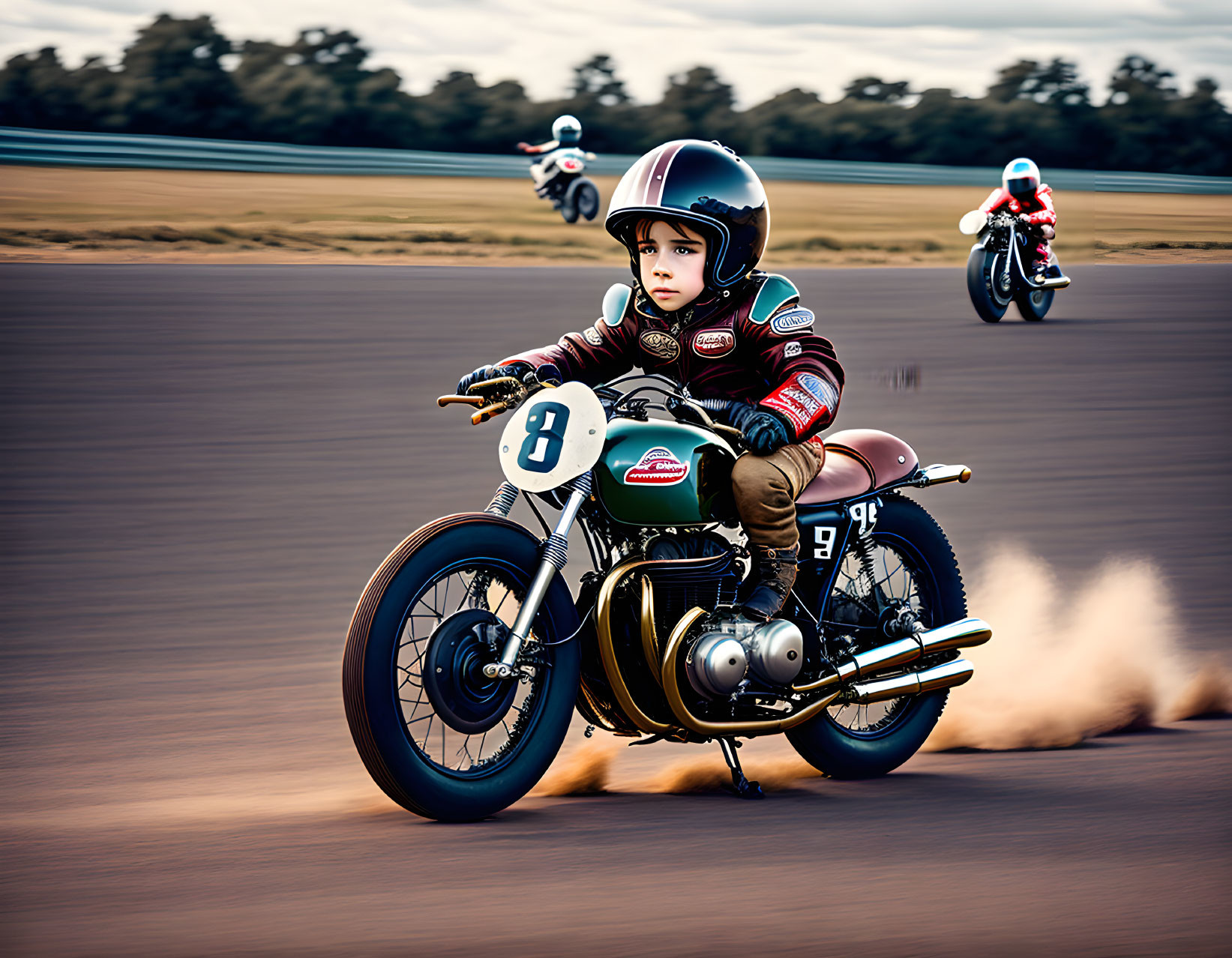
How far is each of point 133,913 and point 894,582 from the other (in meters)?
2.82

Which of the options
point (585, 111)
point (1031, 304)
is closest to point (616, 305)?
point (1031, 304)

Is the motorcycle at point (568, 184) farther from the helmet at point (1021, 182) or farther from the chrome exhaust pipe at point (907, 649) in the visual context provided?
the chrome exhaust pipe at point (907, 649)

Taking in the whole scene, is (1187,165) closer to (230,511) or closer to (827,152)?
(827,152)

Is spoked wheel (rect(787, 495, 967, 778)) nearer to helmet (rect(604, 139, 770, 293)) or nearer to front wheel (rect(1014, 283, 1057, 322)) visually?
helmet (rect(604, 139, 770, 293))

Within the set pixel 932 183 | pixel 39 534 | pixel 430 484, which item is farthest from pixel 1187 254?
pixel 39 534

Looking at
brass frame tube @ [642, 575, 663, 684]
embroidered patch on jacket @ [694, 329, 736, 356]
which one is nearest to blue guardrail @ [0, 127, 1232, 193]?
embroidered patch on jacket @ [694, 329, 736, 356]

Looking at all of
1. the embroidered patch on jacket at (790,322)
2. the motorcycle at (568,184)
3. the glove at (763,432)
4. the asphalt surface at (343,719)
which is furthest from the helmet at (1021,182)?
the glove at (763,432)

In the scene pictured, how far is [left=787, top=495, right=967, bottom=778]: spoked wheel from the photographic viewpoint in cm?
532

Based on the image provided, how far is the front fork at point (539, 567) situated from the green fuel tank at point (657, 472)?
0.36ft

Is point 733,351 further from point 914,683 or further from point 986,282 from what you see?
point 986,282

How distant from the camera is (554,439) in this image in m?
4.58

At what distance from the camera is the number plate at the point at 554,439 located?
455cm

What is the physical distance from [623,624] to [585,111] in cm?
3612

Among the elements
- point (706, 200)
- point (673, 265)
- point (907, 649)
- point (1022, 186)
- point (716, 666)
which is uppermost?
point (1022, 186)
